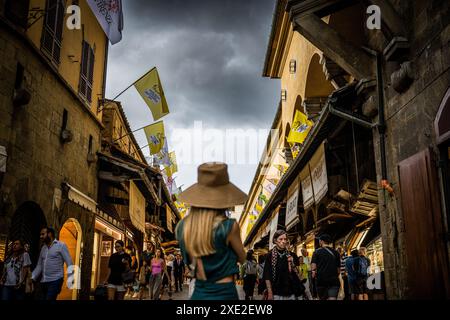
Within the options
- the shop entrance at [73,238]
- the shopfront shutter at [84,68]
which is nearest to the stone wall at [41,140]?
the shop entrance at [73,238]

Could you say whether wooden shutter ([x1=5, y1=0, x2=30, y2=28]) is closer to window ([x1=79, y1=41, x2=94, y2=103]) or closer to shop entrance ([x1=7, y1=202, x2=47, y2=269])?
shop entrance ([x1=7, y1=202, x2=47, y2=269])

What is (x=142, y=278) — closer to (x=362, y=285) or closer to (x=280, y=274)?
(x=362, y=285)

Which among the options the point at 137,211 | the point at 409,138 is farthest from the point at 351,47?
the point at 137,211

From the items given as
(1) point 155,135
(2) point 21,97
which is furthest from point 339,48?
(1) point 155,135

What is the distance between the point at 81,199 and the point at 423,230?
1095 centimetres

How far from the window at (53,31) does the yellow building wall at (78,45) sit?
26 centimetres

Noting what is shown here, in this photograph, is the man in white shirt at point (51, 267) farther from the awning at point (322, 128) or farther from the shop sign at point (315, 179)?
the shop sign at point (315, 179)

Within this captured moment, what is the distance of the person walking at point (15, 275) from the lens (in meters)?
8.48

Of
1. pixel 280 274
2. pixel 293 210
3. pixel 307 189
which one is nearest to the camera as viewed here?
pixel 280 274

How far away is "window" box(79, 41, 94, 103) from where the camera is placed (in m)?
15.2

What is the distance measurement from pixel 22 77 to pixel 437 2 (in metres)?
8.72

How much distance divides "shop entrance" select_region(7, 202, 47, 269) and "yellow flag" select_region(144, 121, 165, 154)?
563 centimetres

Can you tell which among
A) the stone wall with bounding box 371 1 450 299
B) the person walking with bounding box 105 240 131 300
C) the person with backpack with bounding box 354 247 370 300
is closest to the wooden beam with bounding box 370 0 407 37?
the stone wall with bounding box 371 1 450 299

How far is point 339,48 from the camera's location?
9461mm
